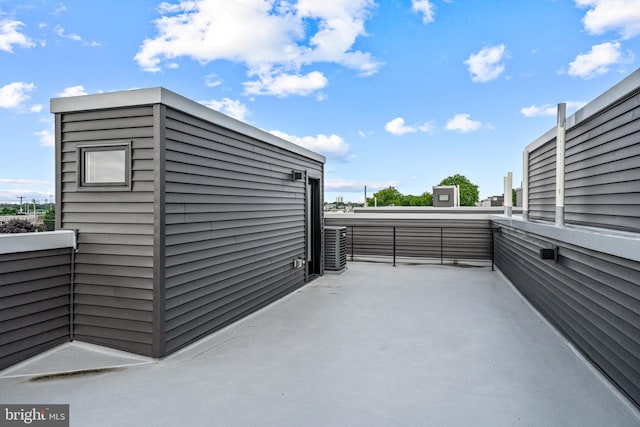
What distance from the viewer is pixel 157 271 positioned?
9.77ft

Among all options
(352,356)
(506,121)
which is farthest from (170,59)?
(506,121)

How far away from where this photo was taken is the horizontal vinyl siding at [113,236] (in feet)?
9.89

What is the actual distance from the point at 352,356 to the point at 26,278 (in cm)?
267

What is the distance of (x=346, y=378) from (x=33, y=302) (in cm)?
255

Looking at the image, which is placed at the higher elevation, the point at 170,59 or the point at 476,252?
the point at 170,59

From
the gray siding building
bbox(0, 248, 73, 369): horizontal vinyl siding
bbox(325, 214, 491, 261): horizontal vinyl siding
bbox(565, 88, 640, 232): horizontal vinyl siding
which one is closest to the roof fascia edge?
the gray siding building

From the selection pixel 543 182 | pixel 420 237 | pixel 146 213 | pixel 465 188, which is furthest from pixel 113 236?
pixel 465 188

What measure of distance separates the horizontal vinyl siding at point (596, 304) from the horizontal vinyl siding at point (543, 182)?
32.5 inches

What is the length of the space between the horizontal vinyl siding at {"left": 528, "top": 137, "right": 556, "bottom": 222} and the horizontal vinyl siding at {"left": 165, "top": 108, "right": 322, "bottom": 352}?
363 centimetres

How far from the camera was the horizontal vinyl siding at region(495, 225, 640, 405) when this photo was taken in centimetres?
232

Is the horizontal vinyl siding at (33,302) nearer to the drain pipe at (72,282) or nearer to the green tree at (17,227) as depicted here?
the drain pipe at (72,282)

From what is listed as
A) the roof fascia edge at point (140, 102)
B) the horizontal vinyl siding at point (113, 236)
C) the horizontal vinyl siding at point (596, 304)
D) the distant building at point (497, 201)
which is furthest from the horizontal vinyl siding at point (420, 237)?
the distant building at point (497, 201)

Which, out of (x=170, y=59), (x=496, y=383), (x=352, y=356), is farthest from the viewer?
(x=170, y=59)

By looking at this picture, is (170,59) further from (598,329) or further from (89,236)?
(598,329)
